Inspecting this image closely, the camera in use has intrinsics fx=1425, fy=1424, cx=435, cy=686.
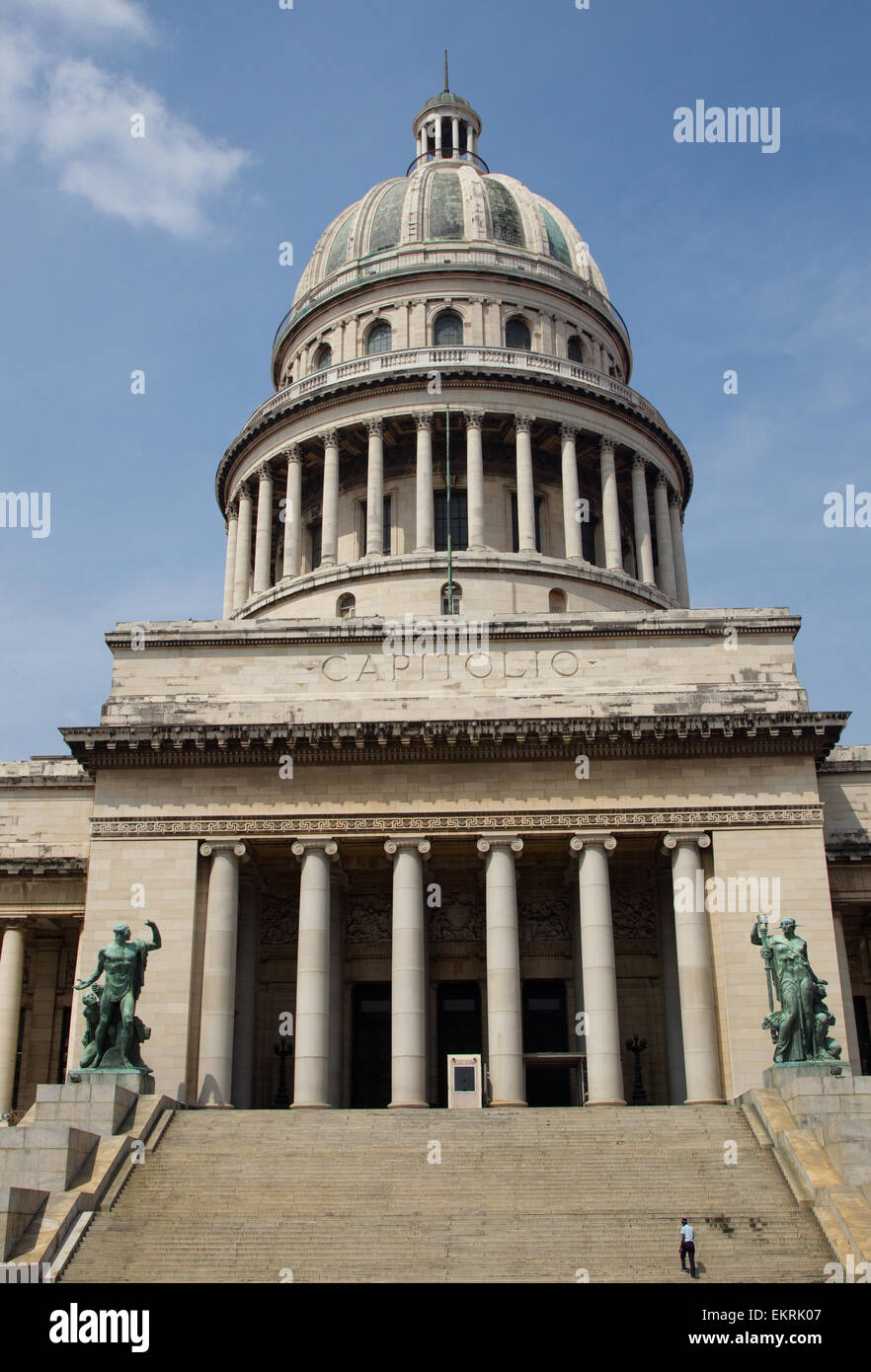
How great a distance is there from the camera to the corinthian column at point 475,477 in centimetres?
5225

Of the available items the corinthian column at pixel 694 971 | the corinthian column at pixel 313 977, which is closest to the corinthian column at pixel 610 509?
the corinthian column at pixel 694 971

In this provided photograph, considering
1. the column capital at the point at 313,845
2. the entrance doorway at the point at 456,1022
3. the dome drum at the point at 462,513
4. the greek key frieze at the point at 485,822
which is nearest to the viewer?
the greek key frieze at the point at 485,822

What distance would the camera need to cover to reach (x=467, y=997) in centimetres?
3869

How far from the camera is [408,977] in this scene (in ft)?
114

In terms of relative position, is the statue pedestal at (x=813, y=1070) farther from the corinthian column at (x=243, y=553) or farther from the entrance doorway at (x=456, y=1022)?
the corinthian column at (x=243, y=553)

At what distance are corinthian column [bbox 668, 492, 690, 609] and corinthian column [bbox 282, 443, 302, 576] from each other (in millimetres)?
15029

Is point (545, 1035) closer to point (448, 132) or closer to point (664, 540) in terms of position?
point (664, 540)

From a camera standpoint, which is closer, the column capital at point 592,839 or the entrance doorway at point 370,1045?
the column capital at point 592,839

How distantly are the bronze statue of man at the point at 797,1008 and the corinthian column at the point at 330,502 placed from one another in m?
28.5

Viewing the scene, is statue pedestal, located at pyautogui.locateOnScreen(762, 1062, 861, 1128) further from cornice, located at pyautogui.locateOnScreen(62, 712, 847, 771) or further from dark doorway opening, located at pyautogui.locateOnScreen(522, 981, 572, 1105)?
dark doorway opening, located at pyautogui.locateOnScreen(522, 981, 572, 1105)

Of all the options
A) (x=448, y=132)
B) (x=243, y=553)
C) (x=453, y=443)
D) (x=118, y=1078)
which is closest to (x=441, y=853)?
(x=118, y=1078)
